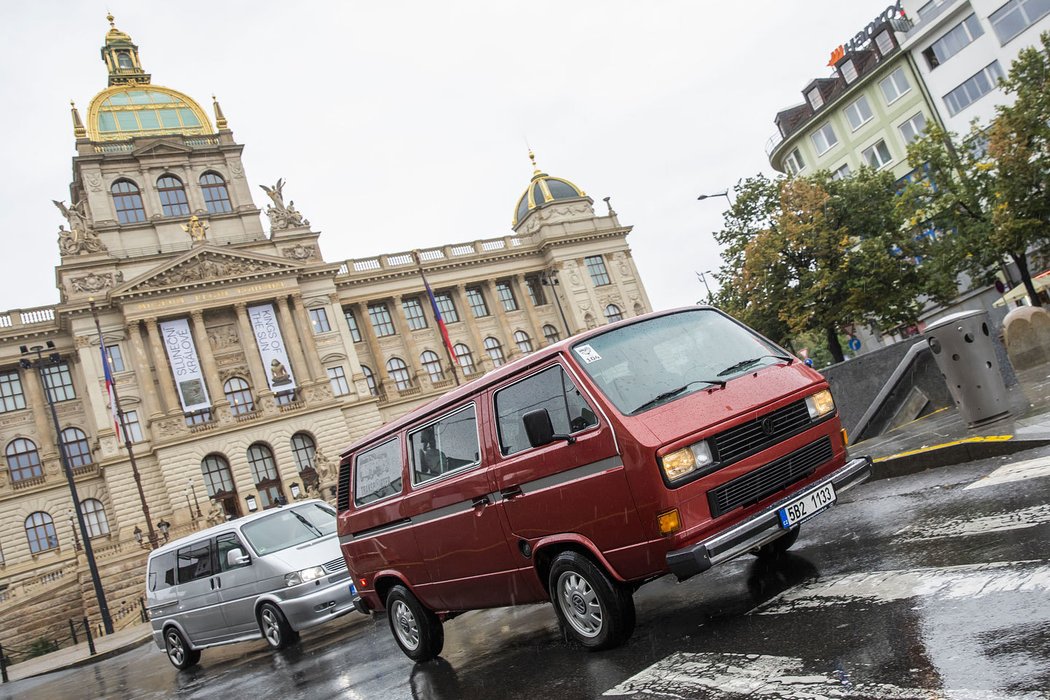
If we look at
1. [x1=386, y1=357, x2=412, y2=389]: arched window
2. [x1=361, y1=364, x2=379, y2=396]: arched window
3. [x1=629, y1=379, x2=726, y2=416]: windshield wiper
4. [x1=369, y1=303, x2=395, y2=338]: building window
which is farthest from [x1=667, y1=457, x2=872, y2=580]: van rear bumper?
[x1=369, y1=303, x2=395, y2=338]: building window

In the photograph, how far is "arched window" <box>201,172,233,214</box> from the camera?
5350 cm

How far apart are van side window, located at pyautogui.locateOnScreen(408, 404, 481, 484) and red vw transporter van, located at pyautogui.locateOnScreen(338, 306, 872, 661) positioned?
0.02 m

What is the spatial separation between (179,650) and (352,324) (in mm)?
44436

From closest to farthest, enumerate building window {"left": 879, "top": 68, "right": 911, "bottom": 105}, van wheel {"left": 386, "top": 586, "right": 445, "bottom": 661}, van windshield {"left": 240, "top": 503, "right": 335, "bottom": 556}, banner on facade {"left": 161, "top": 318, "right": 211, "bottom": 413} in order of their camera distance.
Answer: van wheel {"left": 386, "top": 586, "right": 445, "bottom": 661}, van windshield {"left": 240, "top": 503, "right": 335, "bottom": 556}, banner on facade {"left": 161, "top": 318, "right": 211, "bottom": 413}, building window {"left": 879, "top": 68, "right": 911, "bottom": 105}

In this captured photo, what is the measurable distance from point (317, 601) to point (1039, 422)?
898 centimetres

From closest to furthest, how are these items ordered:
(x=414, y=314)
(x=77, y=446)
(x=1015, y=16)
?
(x=1015, y=16)
(x=77, y=446)
(x=414, y=314)

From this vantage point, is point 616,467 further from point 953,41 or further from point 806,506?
point 953,41

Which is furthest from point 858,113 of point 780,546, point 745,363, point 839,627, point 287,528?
point 839,627

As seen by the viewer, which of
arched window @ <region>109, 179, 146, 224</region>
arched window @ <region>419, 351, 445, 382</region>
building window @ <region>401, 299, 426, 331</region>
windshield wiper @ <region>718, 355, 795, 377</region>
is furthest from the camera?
building window @ <region>401, 299, 426, 331</region>

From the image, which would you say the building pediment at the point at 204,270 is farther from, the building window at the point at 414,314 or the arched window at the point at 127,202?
the building window at the point at 414,314

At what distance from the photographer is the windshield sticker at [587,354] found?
5.82 metres

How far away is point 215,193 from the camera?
5388cm

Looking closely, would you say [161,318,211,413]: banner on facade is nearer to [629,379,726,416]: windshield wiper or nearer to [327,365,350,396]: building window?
[327,365,350,396]: building window

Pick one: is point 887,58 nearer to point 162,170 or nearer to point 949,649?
point 162,170
